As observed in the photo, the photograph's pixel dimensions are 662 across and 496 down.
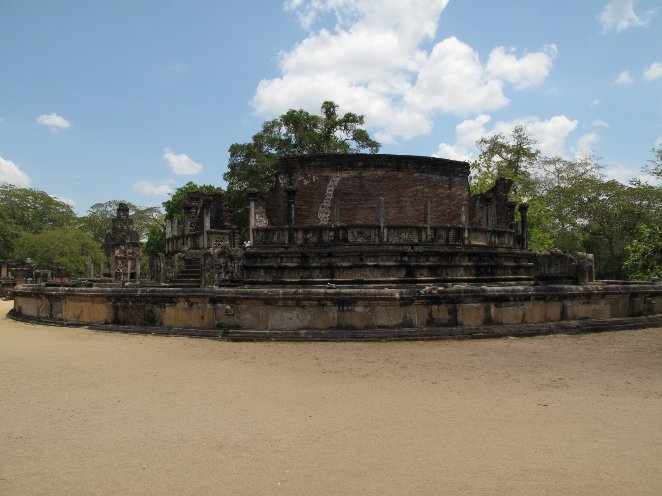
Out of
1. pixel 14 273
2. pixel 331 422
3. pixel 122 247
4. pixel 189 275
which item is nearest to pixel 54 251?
pixel 122 247

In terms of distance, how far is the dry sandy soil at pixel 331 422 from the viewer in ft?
9.85

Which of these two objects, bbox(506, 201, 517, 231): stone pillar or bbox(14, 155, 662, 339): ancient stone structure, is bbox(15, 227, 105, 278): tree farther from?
bbox(506, 201, 517, 231): stone pillar

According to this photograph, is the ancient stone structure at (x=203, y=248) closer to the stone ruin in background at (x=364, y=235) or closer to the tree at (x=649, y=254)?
the stone ruin in background at (x=364, y=235)

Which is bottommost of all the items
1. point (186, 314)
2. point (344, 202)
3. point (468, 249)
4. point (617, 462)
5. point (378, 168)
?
point (617, 462)

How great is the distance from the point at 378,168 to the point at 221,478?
16.4 meters

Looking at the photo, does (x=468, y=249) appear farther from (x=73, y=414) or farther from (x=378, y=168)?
(x=73, y=414)

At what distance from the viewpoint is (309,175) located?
62.3ft

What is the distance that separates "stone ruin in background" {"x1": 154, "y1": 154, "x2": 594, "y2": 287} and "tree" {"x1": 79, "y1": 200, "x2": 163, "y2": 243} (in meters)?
44.5

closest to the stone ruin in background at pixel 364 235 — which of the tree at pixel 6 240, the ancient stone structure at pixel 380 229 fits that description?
the ancient stone structure at pixel 380 229

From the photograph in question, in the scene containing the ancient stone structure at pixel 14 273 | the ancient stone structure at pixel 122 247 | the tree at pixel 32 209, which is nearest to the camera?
the ancient stone structure at pixel 14 273

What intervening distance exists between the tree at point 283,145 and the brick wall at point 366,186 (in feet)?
48.2

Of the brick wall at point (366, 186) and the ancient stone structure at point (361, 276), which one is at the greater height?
the brick wall at point (366, 186)

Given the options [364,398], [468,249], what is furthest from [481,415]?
[468,249]

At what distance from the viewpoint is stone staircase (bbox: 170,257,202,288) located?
1642 cm
